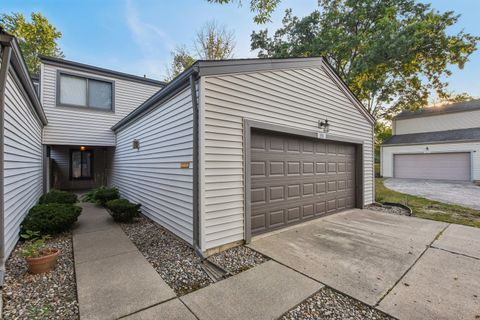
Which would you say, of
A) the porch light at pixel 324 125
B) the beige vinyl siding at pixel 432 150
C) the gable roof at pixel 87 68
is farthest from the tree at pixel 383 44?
the gable roof at pixel 87 68

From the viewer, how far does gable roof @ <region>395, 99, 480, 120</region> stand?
1566 centimetres

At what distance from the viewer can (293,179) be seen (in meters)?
4.90

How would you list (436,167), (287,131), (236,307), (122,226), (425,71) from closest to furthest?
1. (236,307)
2. (287,131)
3. (122,226)
4. (425,71)
5. (436,167)

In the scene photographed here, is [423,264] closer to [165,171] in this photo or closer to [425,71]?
[165,171]

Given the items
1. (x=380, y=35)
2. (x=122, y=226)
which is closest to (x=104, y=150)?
(x=122, y=226)

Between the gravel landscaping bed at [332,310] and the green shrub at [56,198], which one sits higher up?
the green shrub at [56,198]

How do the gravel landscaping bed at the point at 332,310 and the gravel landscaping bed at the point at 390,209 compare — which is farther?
the gravel landscaping bed at the point at 390,209

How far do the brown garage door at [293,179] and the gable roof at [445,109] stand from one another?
1651 cm

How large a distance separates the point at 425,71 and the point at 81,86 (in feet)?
62.8

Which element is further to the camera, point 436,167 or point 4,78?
point 436,167

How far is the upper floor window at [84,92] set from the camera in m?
8.11

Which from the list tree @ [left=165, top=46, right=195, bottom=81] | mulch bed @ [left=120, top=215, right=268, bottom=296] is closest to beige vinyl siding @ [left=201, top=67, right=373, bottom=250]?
mulch bed @ [left=120, top=215, right=268, bottom=296]

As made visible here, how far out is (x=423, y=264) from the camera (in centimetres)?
309

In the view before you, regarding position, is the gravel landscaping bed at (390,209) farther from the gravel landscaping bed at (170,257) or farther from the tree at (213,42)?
the tree at (213,42)
